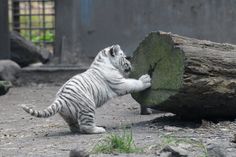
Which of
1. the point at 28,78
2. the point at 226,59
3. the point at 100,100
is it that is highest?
the point at 226,59

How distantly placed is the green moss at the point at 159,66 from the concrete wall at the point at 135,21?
4796mm

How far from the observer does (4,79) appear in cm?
1202

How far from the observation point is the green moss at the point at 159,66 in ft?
21.6

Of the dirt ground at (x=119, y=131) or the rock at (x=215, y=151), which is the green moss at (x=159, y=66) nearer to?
the dirt ground at (x=119, y=131)

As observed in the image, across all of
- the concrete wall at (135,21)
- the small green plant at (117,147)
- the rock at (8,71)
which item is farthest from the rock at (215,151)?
the rock at (8,71)

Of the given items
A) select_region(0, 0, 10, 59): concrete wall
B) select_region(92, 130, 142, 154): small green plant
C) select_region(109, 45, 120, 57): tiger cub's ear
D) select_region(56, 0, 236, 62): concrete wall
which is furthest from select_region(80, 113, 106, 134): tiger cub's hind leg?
select_region(0, 0, 10, 59): concrete wall

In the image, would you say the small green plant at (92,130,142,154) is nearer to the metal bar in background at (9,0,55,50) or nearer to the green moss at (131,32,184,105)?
the green moss at (131,32,184,105)

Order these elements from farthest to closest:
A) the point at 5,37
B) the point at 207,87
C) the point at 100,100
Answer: the point at 5,37 → the point at 100,100 → the point at 207,87

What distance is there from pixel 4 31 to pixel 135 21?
2588 millimetres

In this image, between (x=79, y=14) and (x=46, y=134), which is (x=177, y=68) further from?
(x=79, y=14)

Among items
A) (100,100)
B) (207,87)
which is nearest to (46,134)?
(100,100)

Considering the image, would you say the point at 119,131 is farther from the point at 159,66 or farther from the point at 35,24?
the point at 35,24

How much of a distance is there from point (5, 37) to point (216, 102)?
7025mm

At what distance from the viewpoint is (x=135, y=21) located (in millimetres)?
12148
